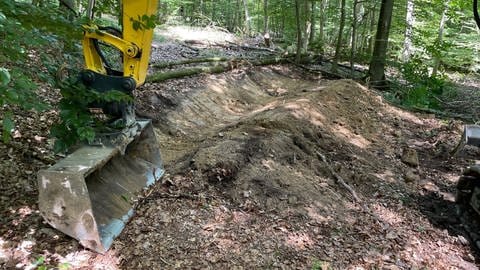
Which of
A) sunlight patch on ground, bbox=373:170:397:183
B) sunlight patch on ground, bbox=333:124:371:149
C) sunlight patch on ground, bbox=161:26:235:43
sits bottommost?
sunlight patch on ground, bbox=373:170:397:183

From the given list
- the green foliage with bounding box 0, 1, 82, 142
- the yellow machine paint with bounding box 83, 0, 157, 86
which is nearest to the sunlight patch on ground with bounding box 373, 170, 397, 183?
the yellow machine paint with bounding box 83, 0, 157, 86

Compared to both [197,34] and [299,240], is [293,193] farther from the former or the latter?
[197,34]

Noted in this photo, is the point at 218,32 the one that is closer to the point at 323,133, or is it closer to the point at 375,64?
the point at 375,64

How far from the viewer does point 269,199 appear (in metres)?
4.85

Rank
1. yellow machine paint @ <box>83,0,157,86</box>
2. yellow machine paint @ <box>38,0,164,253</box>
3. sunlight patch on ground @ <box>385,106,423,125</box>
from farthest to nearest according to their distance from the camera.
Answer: sunlight patch on ground @ <box>385,106,423,125</box>, yellow machine paint @ <box>83,0,157,86</box>, yellow machine paint @ <box>38,0,164,253</box>

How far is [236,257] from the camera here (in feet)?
12.5

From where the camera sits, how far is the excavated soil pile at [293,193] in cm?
397

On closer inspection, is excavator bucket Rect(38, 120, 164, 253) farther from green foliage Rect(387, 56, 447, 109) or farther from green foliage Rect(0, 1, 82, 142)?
green foliage Rect(387, 56, 447, 109)

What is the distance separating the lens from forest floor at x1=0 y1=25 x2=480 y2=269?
148 inches

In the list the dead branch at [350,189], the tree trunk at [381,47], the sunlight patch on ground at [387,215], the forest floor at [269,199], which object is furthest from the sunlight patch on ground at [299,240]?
the tree trunk at [381,47]

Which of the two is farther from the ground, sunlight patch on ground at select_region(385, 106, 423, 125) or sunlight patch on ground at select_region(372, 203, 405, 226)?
sunlight patch on ground at select_region(385, 106, 423, 125)

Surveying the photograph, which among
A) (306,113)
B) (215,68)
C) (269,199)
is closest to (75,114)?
(269,199)

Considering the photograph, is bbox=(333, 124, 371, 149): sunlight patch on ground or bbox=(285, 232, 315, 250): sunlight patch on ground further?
bbox=(333, 124, 371, 149): sunlight patch on ground

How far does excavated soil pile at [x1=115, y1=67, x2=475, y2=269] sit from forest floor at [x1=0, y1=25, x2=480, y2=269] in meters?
0.02
